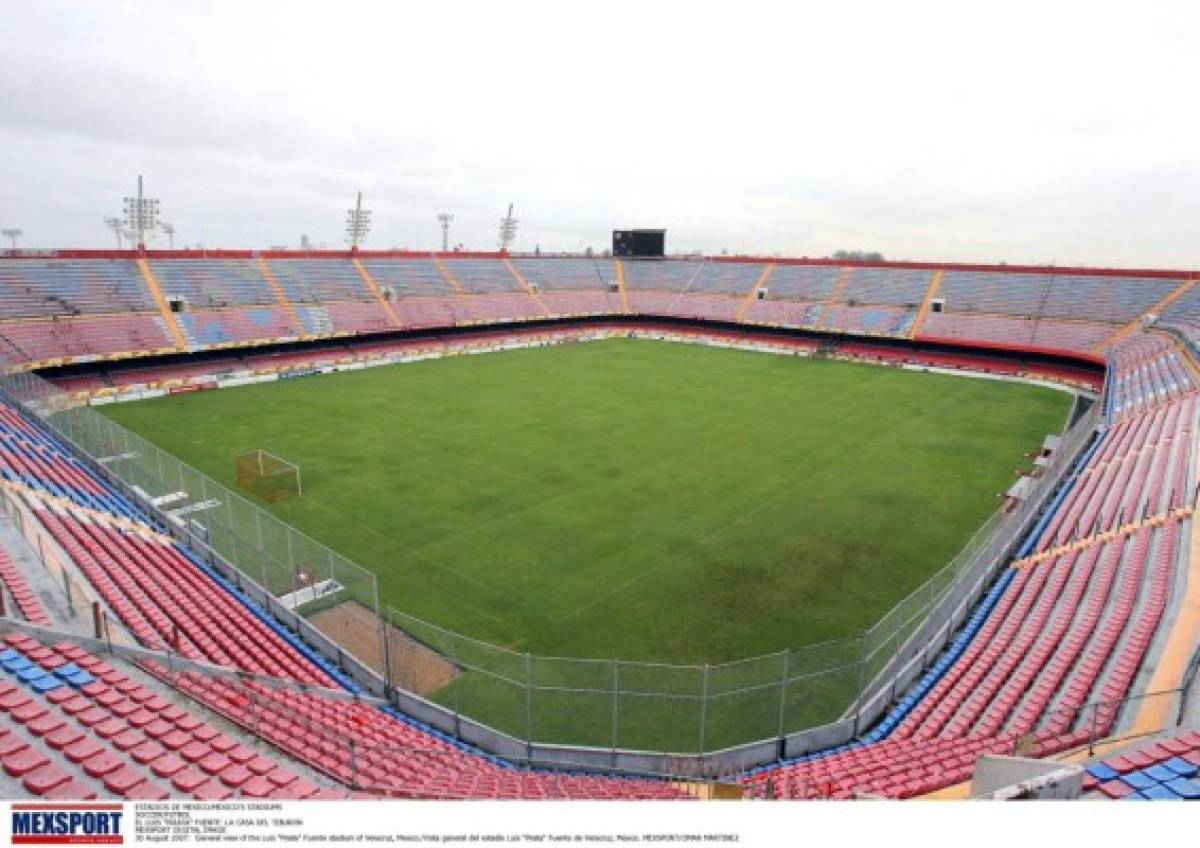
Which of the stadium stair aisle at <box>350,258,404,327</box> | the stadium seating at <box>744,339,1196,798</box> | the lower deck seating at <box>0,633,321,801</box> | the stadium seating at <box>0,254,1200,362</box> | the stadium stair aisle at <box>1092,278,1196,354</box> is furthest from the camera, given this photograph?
the stadium stair aisle at <box>350,258,404,327</box>

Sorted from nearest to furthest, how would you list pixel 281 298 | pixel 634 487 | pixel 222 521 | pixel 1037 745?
pixel 1037 745
pixel 222 521
pixel 634 487
pixel 281 298

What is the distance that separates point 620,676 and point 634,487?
1104 centimetres

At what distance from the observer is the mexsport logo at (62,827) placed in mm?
6297

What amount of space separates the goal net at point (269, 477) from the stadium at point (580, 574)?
18cm

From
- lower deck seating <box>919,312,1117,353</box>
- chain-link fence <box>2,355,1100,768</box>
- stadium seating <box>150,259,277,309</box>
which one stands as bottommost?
chain-link fence <box>2,355,1100,768</box>

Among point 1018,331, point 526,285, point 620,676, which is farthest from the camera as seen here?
point 526,285

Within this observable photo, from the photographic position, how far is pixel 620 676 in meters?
13.9

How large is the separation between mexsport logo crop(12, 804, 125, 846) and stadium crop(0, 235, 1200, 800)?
1.00 metres

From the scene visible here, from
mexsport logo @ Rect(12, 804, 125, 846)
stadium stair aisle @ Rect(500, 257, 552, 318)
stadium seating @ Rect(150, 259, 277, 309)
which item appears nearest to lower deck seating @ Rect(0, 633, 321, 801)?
mexsport logo @ Rect(12, 804, 125, 846)

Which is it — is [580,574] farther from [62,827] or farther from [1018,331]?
[1018,331]

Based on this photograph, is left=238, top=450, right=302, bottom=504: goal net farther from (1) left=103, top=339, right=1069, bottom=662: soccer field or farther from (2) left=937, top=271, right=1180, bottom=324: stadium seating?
(2) left=937, top=271, right=1180, bottom=324: stadium seating

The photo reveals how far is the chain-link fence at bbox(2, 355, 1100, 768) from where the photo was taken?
12.1m

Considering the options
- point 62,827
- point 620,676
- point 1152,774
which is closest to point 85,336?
point 620,676

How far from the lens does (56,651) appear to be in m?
10.4
